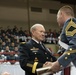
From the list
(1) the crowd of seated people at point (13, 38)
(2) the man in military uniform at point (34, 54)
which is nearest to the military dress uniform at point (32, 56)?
(2) the man in military uniform at point (34, 54)

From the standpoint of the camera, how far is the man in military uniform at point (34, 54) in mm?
3482

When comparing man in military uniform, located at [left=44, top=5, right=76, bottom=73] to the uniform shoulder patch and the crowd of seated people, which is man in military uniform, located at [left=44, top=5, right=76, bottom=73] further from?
the crowd of seated people

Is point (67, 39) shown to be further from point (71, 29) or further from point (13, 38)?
point (13, 38)

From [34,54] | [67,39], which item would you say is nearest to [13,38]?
[34,54]

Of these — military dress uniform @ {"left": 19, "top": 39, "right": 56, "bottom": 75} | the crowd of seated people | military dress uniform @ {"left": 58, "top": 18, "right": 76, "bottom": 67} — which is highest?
military dress uniform @ {"left": 58, "top": 18, "right": 76, "bottom": 67}

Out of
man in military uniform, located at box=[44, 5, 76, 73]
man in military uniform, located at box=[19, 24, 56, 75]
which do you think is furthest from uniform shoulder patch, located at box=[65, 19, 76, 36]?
man in military uniform, located at box=[19, 24, 56, 75]

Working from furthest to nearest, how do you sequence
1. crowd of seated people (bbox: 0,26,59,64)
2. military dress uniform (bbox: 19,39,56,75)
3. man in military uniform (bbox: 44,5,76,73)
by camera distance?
crowd of seated people (bbox: 0,26,59,64)
military dress uniform (bbox: 19,39,56,75)
man in military uniform (bbox: 44,5,76,73)

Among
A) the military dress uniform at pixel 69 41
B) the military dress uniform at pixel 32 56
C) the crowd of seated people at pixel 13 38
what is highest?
the military dress uniform at pixel 69 41

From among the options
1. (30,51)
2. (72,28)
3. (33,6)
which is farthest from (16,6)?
(72,28)

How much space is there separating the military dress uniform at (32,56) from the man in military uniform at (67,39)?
93 centimetres

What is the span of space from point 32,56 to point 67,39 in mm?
1185

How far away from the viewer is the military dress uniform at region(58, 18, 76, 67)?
7.72ft

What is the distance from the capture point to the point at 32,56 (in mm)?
3574

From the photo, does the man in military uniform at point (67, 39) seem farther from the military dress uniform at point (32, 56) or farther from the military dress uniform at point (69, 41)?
the military dress uniform at point (32, 56)
